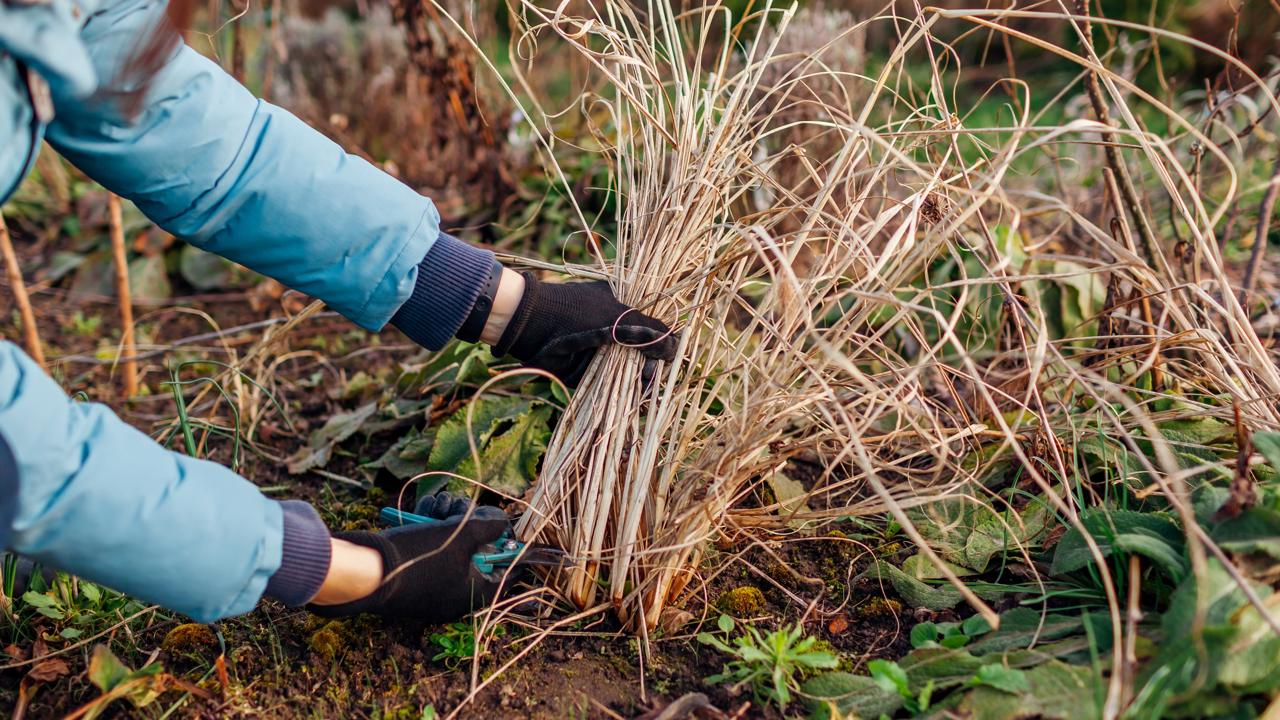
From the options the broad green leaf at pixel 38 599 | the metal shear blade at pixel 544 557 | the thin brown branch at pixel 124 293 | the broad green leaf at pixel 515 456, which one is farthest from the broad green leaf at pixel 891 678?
the thin brown branch at pixel 124 293

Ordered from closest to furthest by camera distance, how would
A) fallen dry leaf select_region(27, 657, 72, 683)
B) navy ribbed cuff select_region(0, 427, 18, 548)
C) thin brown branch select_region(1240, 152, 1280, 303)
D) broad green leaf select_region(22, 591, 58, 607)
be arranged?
navy ribbed cuff select_region(0, 427, 18, 548) → fallen dry leaf select_region(27, 657, 72, 683) → broad green leaf select_region(22, 591, 58, 607) → thin brown branch select_region(1240, 152, 1280, 303)

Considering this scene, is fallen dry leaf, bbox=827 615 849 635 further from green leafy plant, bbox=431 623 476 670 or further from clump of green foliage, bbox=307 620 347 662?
clump of green foliage, bbox=307 620 347 662

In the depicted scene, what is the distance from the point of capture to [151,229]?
120 inches

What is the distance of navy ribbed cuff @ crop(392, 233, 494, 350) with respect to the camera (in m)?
1.48

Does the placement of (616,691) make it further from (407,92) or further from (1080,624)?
(407,92)

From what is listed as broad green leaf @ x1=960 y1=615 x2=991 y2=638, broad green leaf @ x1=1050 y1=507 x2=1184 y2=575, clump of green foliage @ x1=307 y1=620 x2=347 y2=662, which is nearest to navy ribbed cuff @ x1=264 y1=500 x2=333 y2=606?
clump of green foliage @ x1=307 y1=620 x2=347 y2=662

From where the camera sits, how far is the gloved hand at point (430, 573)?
130 cm

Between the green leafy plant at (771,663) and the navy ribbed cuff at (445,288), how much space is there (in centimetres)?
63

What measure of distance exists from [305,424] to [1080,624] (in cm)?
171

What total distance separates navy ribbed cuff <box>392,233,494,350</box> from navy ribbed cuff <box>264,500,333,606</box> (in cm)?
36

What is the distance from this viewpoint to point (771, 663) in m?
1.31

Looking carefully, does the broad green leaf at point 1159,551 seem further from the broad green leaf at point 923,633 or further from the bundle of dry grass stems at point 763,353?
the broad green leaf at point 923,633

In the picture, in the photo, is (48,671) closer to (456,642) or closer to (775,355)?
(456,642)

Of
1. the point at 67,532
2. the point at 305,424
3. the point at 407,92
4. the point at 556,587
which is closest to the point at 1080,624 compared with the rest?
the point at 556,587
